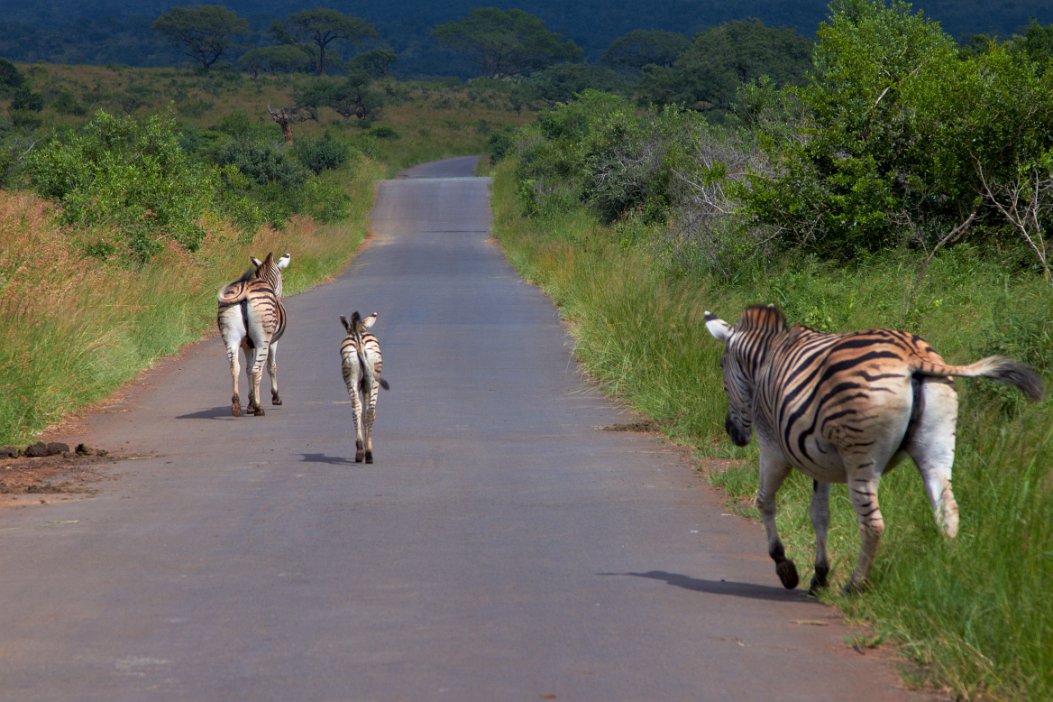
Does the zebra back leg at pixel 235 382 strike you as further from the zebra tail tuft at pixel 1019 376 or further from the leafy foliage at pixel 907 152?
the zebra tail tuft at pixel 1019 376

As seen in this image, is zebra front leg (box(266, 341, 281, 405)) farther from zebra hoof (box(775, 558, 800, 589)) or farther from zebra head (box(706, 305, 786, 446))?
zebra hoof (box(775, 558, 800, 589))

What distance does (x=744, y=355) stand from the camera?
27.4 ft

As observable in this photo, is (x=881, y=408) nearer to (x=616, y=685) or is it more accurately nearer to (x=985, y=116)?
(x=616, y=685)

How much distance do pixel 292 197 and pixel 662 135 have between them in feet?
48.4

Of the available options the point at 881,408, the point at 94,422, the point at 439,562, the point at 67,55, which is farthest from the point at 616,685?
the point at 67,55

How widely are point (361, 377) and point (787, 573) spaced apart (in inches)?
219

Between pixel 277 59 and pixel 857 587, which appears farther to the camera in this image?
pixel 277 59

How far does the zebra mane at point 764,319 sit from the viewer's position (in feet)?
27.0

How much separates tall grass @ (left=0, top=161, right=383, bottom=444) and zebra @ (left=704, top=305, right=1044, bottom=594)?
819 centimetres

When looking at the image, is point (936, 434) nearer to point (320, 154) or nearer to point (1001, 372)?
point (1001, 372)

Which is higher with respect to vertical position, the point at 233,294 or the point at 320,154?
the point at 320,154

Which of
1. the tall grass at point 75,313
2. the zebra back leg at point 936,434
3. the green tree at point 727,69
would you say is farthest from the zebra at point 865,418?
the green tree at point 727,69

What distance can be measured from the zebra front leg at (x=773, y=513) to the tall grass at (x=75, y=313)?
26.0 feet

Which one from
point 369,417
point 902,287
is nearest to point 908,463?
point 369,417
